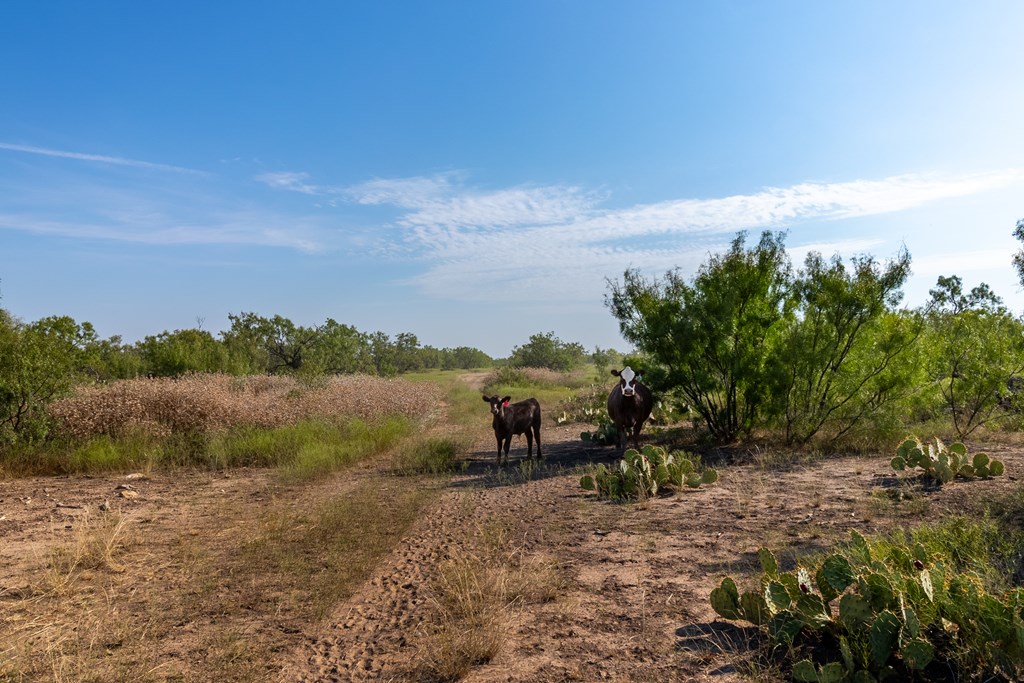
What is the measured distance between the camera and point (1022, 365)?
1134cm

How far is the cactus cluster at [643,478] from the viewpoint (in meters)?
9.04

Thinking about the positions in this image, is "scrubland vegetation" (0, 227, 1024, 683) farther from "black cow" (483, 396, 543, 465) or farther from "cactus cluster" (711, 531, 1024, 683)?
"black cow" (483, 396, 543, 465)

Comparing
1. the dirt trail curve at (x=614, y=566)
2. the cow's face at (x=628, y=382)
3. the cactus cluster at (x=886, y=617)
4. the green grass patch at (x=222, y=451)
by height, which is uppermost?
the cow's face at (x=628, y=382)

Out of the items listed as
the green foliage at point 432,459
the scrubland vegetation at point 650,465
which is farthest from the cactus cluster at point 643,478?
the green foliage at point 432,459

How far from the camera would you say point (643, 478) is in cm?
905

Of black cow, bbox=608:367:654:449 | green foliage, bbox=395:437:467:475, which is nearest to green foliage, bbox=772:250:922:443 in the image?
black cow, bbox=608:367:654:449

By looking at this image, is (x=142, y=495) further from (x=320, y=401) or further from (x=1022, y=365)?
(x=1022, y=365)

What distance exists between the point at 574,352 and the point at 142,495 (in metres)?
46.6

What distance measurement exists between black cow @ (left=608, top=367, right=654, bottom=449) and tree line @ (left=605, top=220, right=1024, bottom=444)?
67cm

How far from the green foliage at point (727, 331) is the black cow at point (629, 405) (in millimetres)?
693

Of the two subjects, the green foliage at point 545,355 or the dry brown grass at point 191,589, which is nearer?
the dry brown grass at point 191,589

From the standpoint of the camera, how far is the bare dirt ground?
4402 millimetres

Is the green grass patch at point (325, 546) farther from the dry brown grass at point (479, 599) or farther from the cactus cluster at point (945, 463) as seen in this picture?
the cactus cluster at point (945, 463)

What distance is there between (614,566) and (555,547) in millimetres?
915
